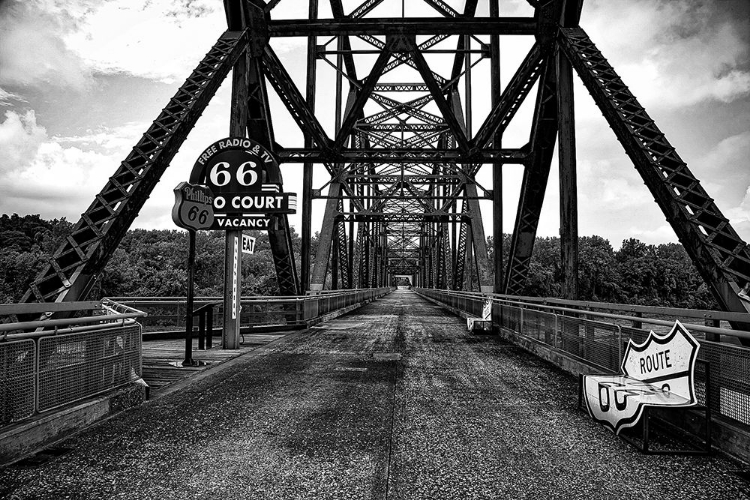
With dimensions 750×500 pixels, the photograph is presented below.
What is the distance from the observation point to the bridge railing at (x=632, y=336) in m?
4.11

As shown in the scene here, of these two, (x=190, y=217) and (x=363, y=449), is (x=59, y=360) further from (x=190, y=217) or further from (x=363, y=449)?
(x=190, y=217)

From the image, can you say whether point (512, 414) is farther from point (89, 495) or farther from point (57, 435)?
point (57, 435)

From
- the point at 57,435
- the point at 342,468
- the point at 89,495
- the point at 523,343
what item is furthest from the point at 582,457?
the point at 523,343

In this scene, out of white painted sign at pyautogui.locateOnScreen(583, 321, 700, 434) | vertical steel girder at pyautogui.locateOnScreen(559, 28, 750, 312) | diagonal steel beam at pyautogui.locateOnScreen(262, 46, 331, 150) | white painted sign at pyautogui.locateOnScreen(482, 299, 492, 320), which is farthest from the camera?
white painted sign at pyautogui.locateOnScreen(482, 299, 492, 320)

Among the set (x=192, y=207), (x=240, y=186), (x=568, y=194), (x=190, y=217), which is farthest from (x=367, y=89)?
(x=190, y=217)

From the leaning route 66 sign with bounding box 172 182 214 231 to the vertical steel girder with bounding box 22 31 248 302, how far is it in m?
0.62

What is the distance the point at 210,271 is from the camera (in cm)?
6284

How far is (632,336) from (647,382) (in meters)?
0.91

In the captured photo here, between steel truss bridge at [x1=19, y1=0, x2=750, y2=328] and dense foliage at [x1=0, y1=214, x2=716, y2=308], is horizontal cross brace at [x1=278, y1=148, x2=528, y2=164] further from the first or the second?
dense foliage at [x1=0, y1=214, x2=716, y2=308]

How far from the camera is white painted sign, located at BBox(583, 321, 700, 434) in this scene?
13.9 feet

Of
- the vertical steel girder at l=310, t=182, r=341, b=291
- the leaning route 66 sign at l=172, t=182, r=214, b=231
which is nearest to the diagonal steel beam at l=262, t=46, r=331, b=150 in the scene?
the leaning route 66 sign at l=172, t=182, r=214, b=231

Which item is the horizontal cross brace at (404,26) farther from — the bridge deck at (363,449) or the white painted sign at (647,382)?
the white painted sign at (647,382)

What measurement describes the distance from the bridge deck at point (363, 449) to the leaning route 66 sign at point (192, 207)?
2.93m

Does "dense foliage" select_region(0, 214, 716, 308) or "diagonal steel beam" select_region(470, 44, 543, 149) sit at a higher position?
"diagonal steel beam" select_region(470, 44, 543, 149)
